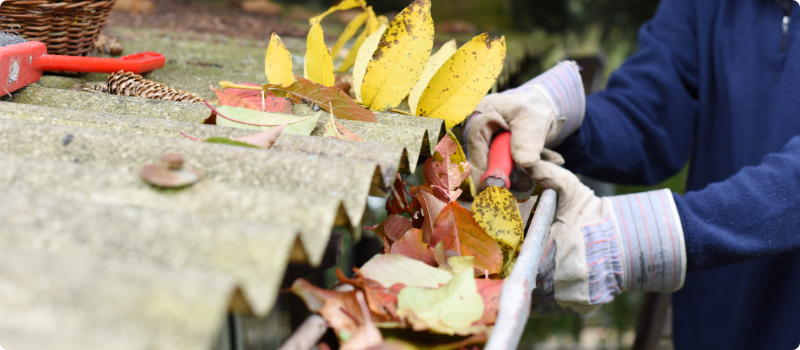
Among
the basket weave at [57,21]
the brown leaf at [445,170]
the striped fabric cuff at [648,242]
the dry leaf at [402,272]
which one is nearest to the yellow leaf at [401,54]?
the brown leaf at [445,170]

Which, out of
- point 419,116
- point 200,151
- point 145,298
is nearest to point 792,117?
point 419,116

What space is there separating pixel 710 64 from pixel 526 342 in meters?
2.62

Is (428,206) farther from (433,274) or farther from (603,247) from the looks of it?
(603,247)

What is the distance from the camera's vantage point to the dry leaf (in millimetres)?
616

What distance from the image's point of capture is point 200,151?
60cm

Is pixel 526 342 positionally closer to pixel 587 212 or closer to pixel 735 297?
pixel 735 297

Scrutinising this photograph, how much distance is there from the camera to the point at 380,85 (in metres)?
0.86

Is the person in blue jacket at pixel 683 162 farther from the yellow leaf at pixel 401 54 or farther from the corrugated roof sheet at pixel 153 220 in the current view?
the corrugated roof sheet at pixel 153 220

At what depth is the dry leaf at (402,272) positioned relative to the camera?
2.02 ft

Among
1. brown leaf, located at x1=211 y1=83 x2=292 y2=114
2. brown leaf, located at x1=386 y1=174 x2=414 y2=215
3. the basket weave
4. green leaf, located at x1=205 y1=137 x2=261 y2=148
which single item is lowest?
brown leaf, located at x1=386 y1=174 x2=414 y2=215

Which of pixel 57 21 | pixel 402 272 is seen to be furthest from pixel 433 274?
pixel 57 21

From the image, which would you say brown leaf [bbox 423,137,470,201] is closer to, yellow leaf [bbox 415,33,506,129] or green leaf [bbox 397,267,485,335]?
yellow leaf [bbox 415,33,506,129]

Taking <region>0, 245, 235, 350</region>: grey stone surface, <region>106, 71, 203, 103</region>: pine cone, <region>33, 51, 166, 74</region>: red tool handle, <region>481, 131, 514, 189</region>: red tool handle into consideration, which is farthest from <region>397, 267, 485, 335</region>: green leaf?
<region>33, 51, 166, 74</region>: red tool handle

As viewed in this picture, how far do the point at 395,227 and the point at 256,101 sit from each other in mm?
316
